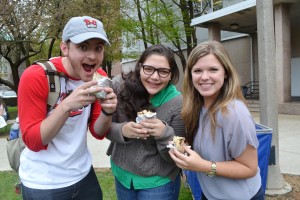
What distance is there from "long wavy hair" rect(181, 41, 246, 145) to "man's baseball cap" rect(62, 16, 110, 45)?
62 centimetres

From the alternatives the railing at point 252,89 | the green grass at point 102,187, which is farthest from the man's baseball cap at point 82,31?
the railing at point 252,89

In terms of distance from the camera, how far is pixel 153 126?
78.8 inches

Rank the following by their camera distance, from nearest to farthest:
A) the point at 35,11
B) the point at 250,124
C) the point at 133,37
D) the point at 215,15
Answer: the point at 250,124, the point at 35,11, the point at 215,15, the point at 133,37

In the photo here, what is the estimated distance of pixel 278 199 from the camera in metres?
4.27

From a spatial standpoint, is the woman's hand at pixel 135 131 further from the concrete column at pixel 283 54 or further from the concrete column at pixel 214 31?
the concrete column at pixel 214 31

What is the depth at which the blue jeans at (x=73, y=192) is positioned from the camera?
1.91m

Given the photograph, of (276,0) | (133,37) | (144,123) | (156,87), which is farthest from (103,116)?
(133,37)

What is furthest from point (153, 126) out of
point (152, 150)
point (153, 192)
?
point (153, 192)

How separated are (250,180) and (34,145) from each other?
1359 millimetres

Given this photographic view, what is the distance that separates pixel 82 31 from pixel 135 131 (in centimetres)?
70

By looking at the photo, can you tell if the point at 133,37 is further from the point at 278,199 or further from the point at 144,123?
the point at 144,123

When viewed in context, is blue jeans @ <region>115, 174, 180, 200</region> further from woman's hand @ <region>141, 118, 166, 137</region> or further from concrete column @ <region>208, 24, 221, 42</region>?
concrete column @ <region>208, 24, 221, 42</region>

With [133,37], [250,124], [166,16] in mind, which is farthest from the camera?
[133,37]

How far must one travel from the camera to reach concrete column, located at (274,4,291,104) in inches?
499
